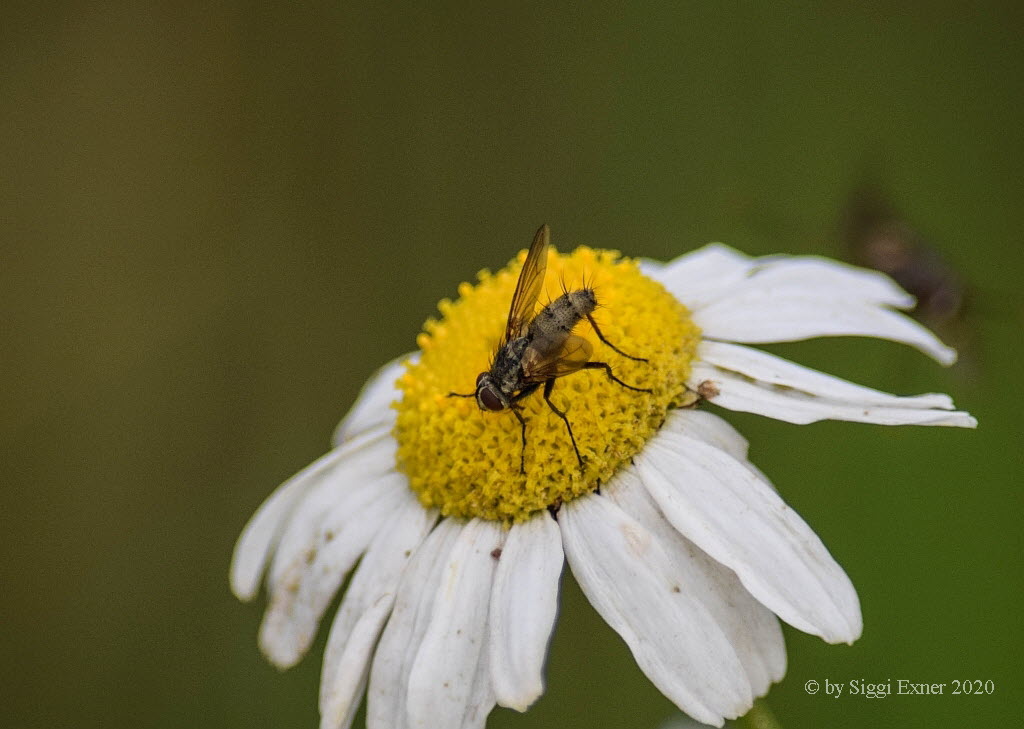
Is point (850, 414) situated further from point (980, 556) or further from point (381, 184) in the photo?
point (381, 184)

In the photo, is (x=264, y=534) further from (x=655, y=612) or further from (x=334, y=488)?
(x=655, y=612)

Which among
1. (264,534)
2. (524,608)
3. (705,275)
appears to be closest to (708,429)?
(524,608)

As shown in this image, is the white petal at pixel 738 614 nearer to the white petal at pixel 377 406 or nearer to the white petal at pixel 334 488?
the white petal at pixel 334 488

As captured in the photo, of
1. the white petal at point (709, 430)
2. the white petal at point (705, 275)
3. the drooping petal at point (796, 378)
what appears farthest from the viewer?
the white petal at point (705, 275)

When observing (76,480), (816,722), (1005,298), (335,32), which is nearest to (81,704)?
(76,480)

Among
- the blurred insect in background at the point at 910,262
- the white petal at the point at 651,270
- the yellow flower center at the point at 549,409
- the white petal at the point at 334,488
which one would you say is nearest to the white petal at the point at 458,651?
the yellow flower center at the point at 549,409

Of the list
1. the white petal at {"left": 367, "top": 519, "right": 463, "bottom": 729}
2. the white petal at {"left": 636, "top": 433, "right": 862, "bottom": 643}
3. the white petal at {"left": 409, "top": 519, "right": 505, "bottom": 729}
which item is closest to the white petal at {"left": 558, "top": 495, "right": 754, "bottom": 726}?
the white petal at {"left": 636, "top": 433, "right": 862, "bottom": 643}
